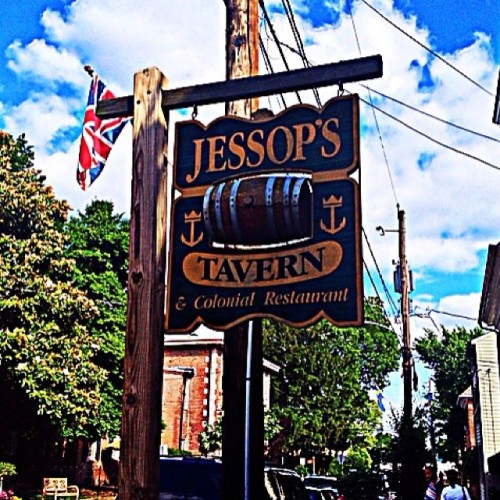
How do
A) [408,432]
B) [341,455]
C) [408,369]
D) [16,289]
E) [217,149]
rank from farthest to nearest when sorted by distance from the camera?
[341,455] < [16,289] < [408,369] < [408,432] < [217,149]

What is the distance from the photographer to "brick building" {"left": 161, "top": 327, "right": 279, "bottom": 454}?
111ft

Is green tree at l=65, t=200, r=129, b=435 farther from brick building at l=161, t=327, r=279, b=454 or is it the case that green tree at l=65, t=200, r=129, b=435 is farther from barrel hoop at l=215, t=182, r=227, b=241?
barrel hoop at l=215, t=182, r=227, b=241

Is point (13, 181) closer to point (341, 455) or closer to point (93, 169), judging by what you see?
point (93, 169)

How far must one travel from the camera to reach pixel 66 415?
78.7ft

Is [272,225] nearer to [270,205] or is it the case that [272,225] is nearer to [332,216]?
[270,205]

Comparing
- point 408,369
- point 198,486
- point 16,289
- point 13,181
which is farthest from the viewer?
point 13,181

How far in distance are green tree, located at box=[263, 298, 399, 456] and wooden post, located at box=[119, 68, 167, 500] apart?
36228 mm

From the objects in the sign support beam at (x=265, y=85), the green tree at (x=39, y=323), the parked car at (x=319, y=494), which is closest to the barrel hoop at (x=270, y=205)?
the sign support beam at (x=265, y=85)

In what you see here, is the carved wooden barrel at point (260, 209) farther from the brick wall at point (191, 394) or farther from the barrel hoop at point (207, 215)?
the brick wall at point (191, 394)

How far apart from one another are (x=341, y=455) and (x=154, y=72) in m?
41.2

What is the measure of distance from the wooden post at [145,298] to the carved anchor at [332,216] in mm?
943

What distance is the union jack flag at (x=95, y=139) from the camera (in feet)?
22.9

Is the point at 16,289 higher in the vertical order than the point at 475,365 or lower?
higher

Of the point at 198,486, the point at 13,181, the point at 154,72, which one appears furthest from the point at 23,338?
the point at 154,72
